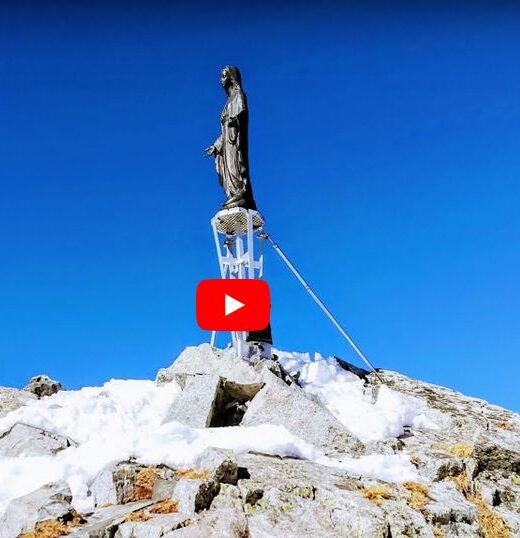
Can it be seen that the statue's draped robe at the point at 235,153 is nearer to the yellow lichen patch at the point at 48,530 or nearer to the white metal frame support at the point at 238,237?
the white metal frame support at the point at 238,237

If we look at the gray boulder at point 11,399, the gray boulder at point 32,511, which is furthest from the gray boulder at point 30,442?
the gray boulder at point 32,511

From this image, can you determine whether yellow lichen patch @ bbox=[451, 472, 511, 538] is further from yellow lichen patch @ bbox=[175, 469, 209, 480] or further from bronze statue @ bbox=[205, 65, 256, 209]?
bronze statue @ bbox=[205, 65, 256, 209]

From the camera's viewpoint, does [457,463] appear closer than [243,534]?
No

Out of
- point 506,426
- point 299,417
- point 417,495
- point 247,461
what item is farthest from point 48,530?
point 506,426

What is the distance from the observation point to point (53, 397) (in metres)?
15.1

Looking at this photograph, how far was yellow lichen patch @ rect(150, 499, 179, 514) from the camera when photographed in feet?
25.1

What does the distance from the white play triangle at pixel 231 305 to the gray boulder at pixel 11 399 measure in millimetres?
5697

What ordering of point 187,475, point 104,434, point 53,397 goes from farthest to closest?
point 53,397
point 104,434
point 187,475

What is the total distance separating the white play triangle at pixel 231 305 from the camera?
16.2 meters

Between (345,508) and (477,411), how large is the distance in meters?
9.53

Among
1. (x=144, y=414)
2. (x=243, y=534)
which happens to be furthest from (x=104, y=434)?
(x=243, y=534)

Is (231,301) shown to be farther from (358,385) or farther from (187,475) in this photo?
(187,475)

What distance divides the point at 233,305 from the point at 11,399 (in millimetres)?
6318

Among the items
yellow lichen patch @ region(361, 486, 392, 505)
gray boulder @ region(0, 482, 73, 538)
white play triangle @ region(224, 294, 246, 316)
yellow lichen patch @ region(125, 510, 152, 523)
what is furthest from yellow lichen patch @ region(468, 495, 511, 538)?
white play triangle @ region(224, 294, 246, 316)
